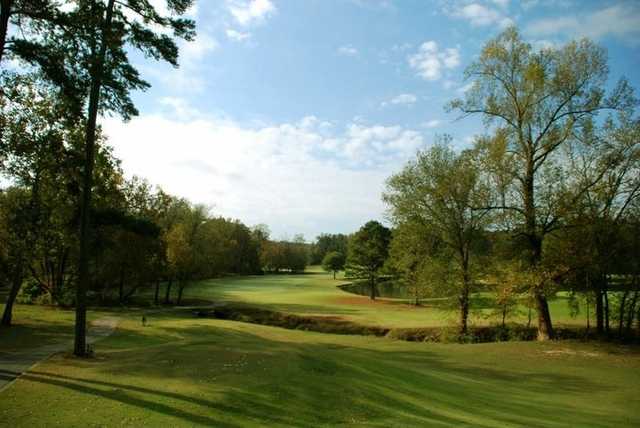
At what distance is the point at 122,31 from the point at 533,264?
2344 cm

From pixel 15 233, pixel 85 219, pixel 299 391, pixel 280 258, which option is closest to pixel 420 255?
pixel 299 391

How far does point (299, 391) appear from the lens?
1147 centimetres

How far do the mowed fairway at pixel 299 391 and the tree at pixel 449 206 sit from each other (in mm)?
10097

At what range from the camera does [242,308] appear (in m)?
45.8

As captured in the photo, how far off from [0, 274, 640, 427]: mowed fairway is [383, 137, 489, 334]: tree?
1010 centimetres

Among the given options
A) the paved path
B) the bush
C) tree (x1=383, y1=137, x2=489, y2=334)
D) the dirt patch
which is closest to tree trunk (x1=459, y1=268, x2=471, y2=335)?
tree (x1=383, y1=137, x2=489, y2=334)

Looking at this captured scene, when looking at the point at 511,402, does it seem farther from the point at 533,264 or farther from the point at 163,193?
the point at 163,193

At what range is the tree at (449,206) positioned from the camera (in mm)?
30141

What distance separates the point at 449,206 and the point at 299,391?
23.1 m

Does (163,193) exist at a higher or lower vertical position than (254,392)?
higher

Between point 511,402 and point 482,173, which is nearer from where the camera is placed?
point 511,402

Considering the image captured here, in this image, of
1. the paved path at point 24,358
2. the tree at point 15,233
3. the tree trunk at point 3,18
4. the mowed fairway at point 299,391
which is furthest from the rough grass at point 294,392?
the tree trunk at point 3,18

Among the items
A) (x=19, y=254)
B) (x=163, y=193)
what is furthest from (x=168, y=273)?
(x=19, y=254)

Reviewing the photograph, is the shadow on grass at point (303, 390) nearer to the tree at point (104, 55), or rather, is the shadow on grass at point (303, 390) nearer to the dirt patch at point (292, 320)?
the tree at point (104, 55)
